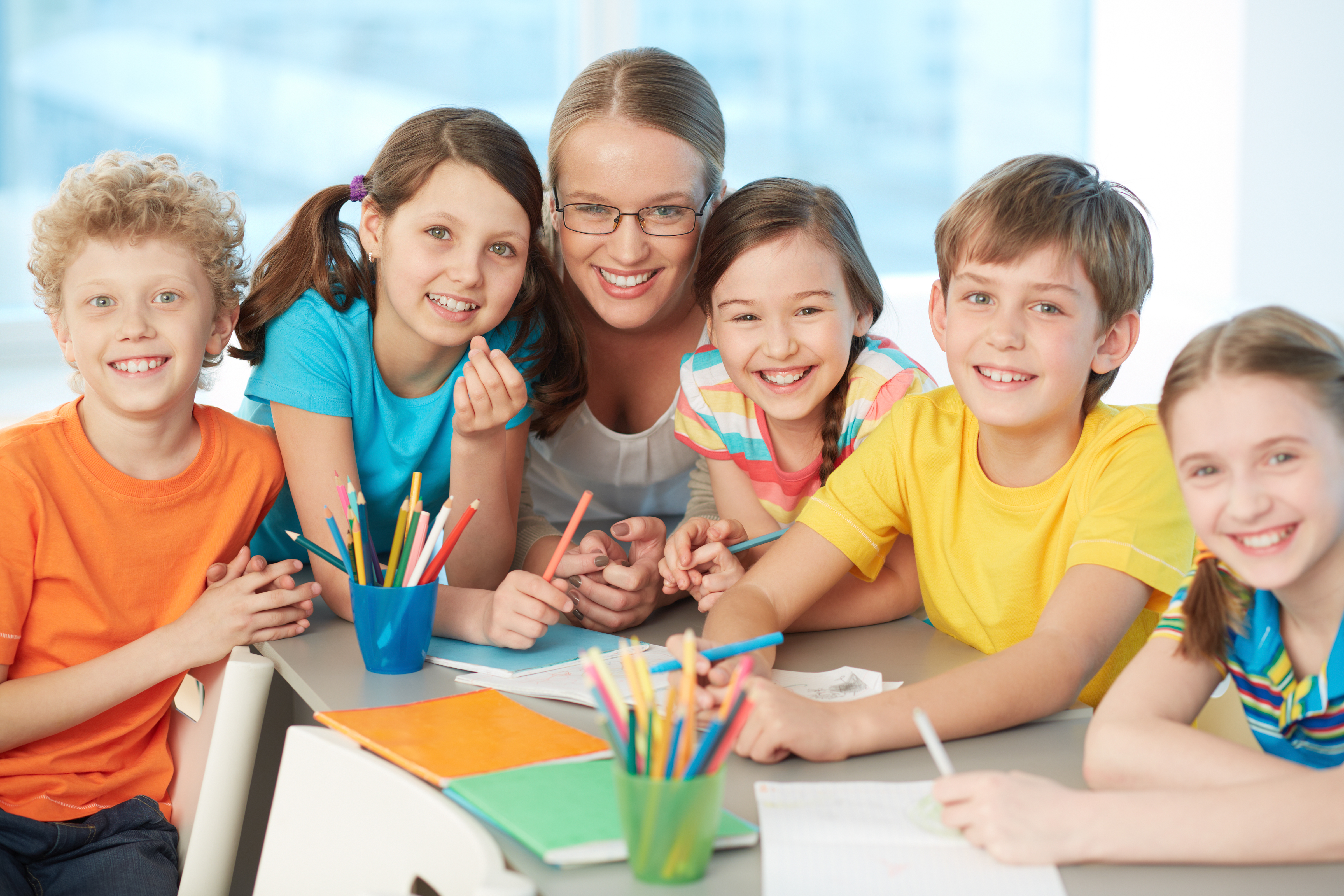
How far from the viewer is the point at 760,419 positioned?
1.67m

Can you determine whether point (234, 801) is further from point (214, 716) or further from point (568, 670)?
point (568, 670)

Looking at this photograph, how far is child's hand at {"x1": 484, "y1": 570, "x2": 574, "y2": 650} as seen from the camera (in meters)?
1.28

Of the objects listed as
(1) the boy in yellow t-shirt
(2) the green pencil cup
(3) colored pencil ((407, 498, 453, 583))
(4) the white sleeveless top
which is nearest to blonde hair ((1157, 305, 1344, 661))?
(1) the boy in yellow t-shirt

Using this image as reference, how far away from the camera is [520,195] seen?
60.4 inches

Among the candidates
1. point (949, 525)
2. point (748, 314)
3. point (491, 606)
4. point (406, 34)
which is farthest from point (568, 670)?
point (406, 34)

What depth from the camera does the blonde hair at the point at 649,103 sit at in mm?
1628

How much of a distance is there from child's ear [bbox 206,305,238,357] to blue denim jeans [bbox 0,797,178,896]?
1.83 feet

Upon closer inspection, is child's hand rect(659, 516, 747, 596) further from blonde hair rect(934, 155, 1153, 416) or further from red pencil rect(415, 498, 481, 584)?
blonde hair rect(934, 155, 1153, 416)

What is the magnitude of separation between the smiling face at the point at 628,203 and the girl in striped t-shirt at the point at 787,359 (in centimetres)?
7

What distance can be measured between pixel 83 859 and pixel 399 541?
0.48 meters

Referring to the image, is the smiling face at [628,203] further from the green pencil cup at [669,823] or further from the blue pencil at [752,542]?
the green pencil cup at [669,823]

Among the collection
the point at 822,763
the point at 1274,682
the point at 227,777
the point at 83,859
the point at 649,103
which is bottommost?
the point at 83,859

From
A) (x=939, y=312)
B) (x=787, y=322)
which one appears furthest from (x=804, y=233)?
(x=939, y=312)

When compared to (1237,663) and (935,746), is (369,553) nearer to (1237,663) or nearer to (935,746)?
(935,746)
